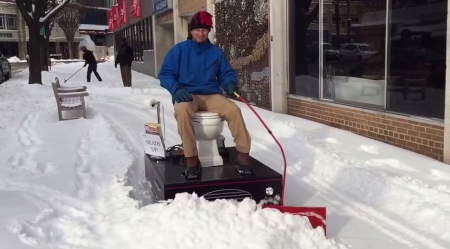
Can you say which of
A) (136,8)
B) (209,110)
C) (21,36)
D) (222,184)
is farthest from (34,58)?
(21,36)

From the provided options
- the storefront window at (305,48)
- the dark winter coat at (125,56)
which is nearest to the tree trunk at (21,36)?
the dark winter coat at (125,56)

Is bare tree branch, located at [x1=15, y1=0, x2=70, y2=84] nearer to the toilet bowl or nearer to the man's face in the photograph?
the man's face

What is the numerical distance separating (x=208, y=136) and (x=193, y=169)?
1.66 feet

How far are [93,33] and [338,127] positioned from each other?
73429 millimetres

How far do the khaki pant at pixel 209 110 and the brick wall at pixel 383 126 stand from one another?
285cm

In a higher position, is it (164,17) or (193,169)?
(164,17)

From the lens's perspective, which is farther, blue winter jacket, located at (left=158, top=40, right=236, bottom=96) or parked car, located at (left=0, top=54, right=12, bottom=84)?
parked car, located at (left=0, top=54, right=12, bottom=84)

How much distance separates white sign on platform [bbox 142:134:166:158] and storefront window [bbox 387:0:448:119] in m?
3.59

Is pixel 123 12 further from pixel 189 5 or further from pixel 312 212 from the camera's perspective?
pixel 312 212

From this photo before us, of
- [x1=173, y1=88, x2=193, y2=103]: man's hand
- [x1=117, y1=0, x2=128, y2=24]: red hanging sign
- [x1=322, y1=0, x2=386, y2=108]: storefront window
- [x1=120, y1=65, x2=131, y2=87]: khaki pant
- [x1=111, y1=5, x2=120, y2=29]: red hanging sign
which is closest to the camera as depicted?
[x1=173, y1=88, x2=193, y2=103]: man's hand

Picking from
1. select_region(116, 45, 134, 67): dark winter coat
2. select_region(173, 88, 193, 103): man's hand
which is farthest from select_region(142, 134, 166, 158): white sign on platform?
select_region(116, 45, 134, 67): dark winter coat

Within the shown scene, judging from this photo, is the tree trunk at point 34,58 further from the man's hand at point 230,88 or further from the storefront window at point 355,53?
the man's hand at point 230,88

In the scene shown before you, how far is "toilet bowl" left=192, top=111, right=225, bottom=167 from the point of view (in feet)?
15.4

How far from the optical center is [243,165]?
4.46 metres
